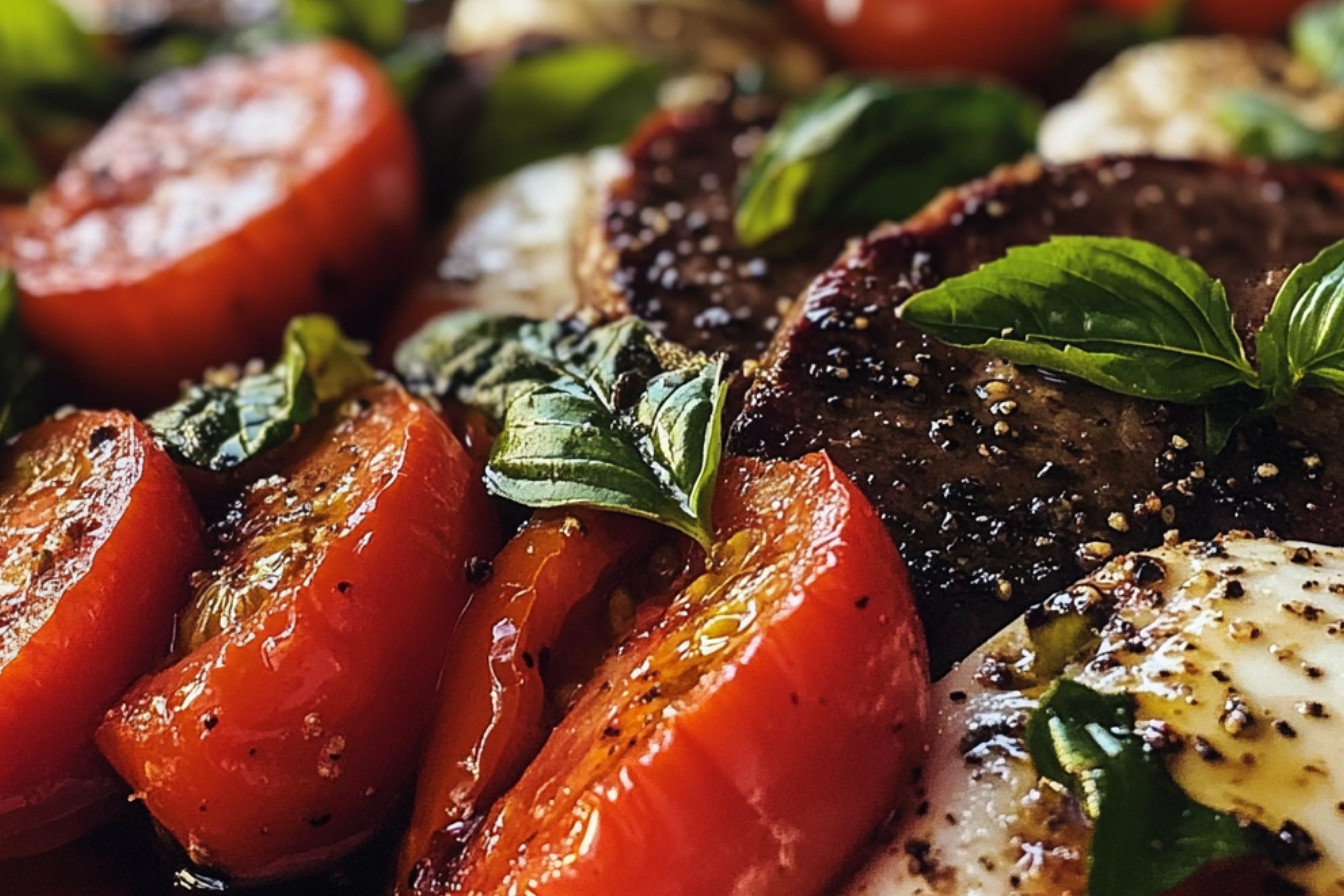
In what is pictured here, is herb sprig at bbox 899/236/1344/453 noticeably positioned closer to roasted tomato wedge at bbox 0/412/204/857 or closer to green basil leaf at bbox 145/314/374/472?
green basil leaf at bbox 145/314/374/472

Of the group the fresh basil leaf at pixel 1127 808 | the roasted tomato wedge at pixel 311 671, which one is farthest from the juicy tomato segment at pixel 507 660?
the fresh basil leaf at pixel 1127 808

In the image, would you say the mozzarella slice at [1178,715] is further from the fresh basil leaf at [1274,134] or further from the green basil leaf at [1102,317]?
the fresh basil leaf at [1274,134]

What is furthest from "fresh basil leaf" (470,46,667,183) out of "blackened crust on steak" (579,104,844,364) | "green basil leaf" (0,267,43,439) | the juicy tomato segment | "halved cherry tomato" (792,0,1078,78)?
the juicy tomato segment

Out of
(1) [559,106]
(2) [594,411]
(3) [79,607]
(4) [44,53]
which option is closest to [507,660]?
(2) [594,411]

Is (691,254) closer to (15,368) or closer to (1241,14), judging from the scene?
(15,368)

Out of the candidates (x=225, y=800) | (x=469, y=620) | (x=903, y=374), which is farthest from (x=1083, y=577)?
(x=225, y=800)

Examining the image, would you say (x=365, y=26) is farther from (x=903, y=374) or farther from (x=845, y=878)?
(x=845, y=878)
